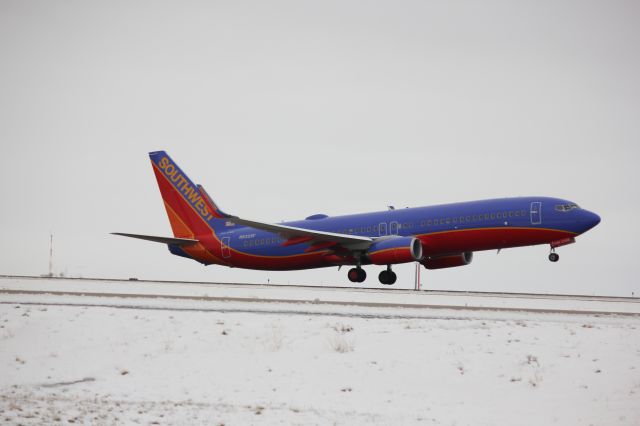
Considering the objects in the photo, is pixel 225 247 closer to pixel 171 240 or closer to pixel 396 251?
pixel 171 240

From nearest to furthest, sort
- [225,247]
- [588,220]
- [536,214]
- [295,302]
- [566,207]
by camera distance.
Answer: [295,302] → [588,220] → [566,207] → [536,214] → [225,247]

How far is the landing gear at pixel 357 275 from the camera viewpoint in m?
42.9

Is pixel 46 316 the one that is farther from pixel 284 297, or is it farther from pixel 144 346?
pixel 284 297

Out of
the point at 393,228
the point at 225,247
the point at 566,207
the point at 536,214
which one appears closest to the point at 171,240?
the point at 225,247

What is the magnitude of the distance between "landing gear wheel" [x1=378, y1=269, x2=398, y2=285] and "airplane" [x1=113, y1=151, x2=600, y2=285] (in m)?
0.06

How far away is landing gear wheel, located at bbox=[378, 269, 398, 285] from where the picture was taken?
1698 inches

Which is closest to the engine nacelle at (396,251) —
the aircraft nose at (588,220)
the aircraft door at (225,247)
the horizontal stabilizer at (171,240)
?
the aircraft nose at (588,220)

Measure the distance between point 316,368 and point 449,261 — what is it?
26.4 m

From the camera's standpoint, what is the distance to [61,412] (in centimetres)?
1467

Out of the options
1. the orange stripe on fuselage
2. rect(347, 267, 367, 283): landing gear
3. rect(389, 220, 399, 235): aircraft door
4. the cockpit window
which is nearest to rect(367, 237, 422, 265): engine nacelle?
the orange stripe on fuselage

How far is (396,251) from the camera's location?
38844mm

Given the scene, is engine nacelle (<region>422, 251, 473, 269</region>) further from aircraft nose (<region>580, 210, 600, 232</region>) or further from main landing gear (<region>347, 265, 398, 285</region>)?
aircraft nose (<region>580, 210, 600, 232</region>)

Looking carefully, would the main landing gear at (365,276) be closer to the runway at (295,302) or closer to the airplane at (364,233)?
the airplane at (364,233)

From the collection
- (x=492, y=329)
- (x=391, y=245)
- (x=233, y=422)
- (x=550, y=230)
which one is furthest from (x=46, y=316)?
(x=550, y=230)
